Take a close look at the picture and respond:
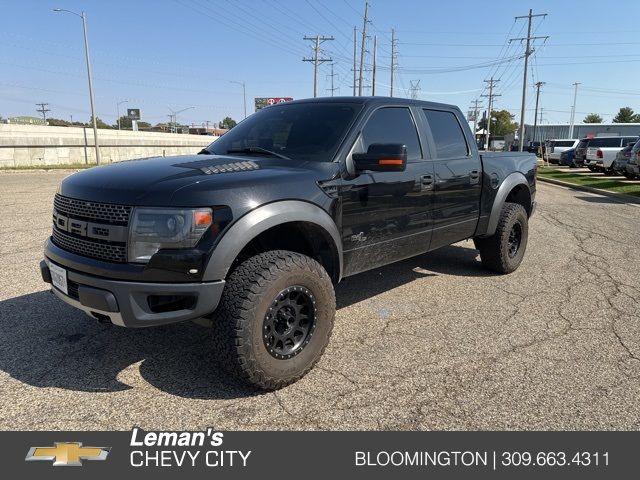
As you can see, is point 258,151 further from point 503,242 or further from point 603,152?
point 603,152

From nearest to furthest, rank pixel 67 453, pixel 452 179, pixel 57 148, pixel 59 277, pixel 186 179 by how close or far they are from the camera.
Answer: pixel 67 453 < pixel 186 179 < pixel 59 277 < pixel 452 179 < pixel 57 148

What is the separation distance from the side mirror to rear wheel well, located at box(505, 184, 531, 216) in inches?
122

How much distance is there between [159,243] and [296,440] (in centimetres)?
128

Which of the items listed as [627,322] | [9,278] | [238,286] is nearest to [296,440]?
[238,286]

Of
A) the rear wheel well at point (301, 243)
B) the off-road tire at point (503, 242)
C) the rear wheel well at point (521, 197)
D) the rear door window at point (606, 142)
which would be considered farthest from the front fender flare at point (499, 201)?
the rear door window at point (606, 142)

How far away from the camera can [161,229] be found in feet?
8.59

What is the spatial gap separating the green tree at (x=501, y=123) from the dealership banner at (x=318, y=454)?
10888 cm

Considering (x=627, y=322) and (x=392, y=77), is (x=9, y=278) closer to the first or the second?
(x=627, y=322)

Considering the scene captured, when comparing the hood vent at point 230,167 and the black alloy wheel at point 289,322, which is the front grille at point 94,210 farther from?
the black alloy wheel at point 289,322

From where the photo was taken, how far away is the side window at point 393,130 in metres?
3.81

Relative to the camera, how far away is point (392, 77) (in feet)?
223

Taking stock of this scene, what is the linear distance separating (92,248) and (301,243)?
138 cm

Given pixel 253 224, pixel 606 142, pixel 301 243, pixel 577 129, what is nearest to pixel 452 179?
pixel 301 243

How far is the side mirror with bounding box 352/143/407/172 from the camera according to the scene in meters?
3.26
